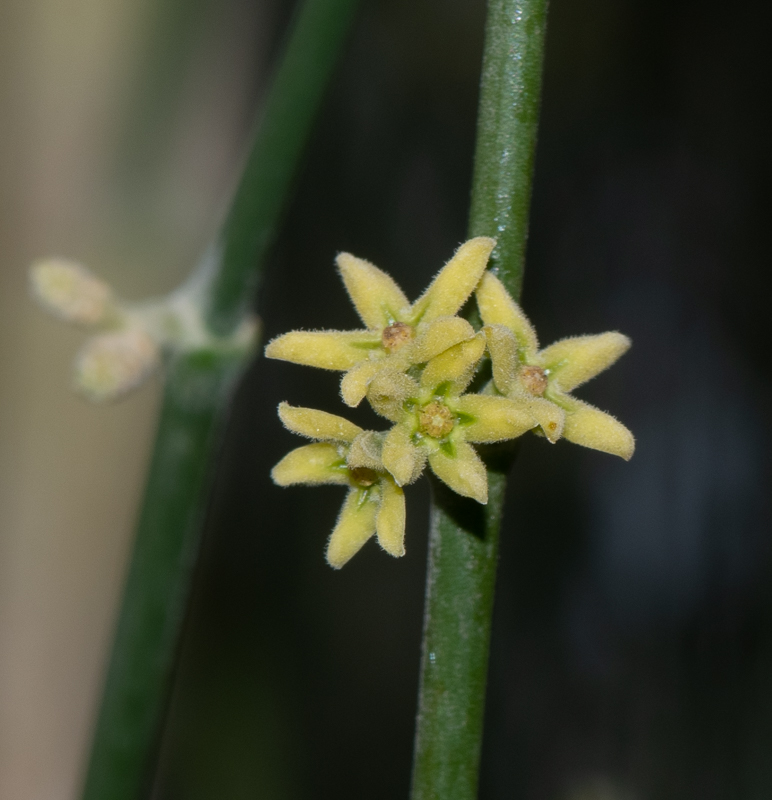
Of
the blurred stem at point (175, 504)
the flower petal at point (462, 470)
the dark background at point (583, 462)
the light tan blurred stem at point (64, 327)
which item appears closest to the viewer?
the flower petal at point (462, 470)

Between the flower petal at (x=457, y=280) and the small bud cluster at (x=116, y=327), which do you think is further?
the small bud cluster at (x=116, y=327)

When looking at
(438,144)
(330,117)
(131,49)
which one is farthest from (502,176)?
(131,49)

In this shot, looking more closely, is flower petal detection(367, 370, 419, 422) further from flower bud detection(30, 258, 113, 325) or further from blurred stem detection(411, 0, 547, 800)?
flower bud detection(30, 258, 113, 325)

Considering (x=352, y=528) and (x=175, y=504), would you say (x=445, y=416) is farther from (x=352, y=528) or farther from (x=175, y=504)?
(x=175, y=504)

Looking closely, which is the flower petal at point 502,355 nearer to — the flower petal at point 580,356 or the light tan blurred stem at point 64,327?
the flower petal at point 580,356

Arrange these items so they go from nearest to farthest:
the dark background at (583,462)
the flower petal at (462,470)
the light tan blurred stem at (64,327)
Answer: the flower petal at (462,470) → the dark background at (583,462) → the light tan blurred stem at (64,327)

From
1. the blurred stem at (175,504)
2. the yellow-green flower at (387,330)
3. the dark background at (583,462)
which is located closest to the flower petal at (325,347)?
the yellow-green flower at (387,330)

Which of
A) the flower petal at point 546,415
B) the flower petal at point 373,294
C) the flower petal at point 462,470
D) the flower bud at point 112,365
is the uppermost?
the flower bud at point 112,365
